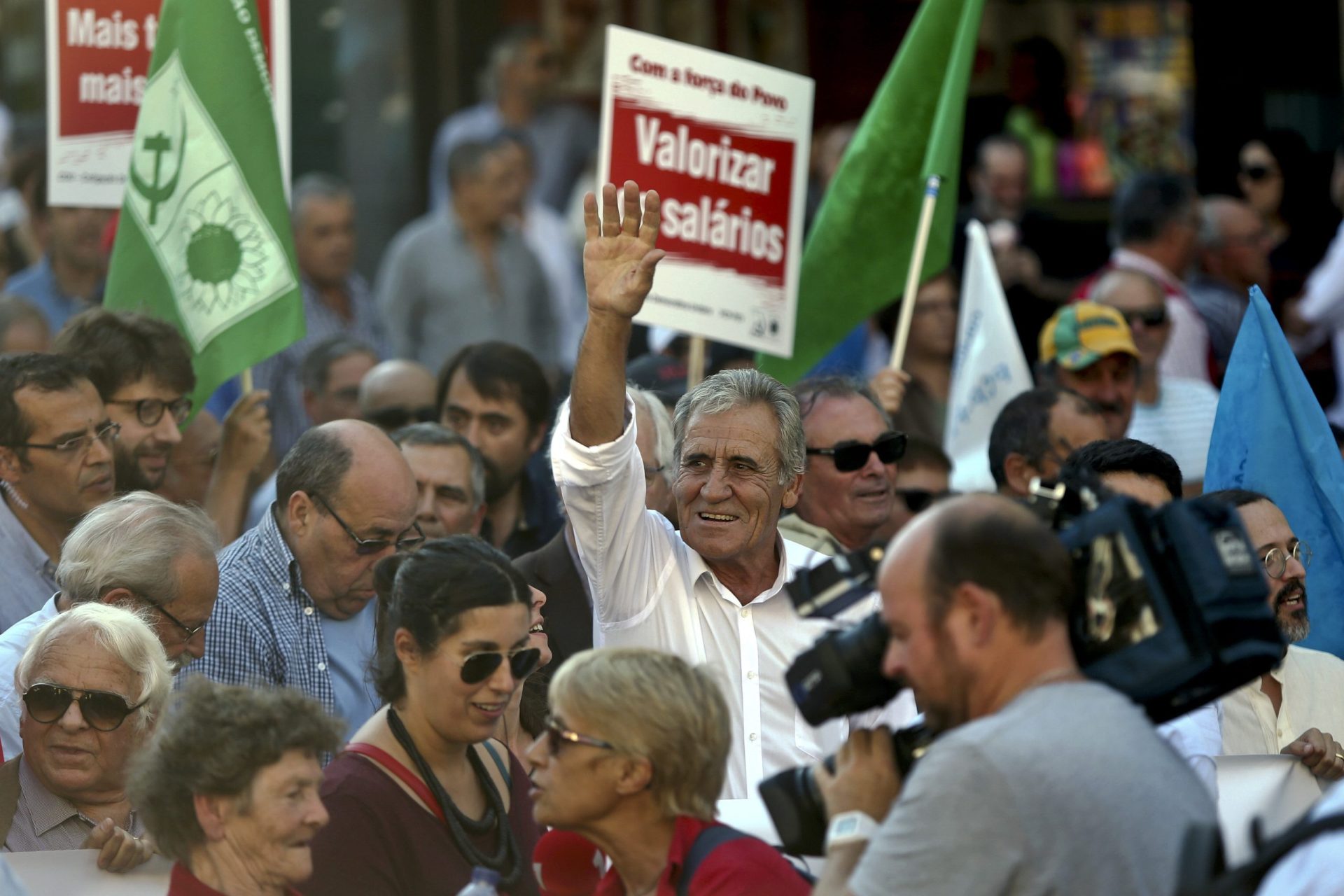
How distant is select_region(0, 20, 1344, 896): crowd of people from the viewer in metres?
3.04

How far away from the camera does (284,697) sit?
3.70 metres

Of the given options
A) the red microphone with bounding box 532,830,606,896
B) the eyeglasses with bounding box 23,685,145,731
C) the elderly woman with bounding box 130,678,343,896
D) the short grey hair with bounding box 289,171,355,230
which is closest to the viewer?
the elderly woman with bounding box 130,678,343,896

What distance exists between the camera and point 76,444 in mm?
5301

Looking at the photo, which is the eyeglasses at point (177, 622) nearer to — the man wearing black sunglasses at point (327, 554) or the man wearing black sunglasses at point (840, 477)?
the man wearing black sunglasses at point (327, 554)

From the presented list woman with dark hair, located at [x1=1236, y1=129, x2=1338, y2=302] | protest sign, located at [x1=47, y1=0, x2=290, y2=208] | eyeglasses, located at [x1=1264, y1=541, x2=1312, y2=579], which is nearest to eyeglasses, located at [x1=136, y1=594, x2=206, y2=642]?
protest sign, located at [x1=47, y1=0, x2=290, y2=208]

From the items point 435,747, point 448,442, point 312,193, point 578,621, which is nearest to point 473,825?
point 435,747

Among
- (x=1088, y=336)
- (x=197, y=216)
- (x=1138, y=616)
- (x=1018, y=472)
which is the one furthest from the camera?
(x=1088, y=336)

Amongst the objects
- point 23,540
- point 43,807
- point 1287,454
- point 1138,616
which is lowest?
point 43,807

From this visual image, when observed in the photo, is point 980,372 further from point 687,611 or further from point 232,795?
point 232,795

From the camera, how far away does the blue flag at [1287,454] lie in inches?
215

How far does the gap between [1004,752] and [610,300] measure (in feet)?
5.68

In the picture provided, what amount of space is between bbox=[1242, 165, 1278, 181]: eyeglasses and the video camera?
797 centimetres

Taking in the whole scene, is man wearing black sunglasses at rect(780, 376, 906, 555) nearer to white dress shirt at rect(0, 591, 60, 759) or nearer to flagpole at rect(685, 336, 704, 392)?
flagpole at rect(685, 336, 704, 392)

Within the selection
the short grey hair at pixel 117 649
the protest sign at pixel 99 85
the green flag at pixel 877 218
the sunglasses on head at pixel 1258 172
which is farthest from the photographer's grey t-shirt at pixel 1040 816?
the sunglasses on head at pixel 1258 172
